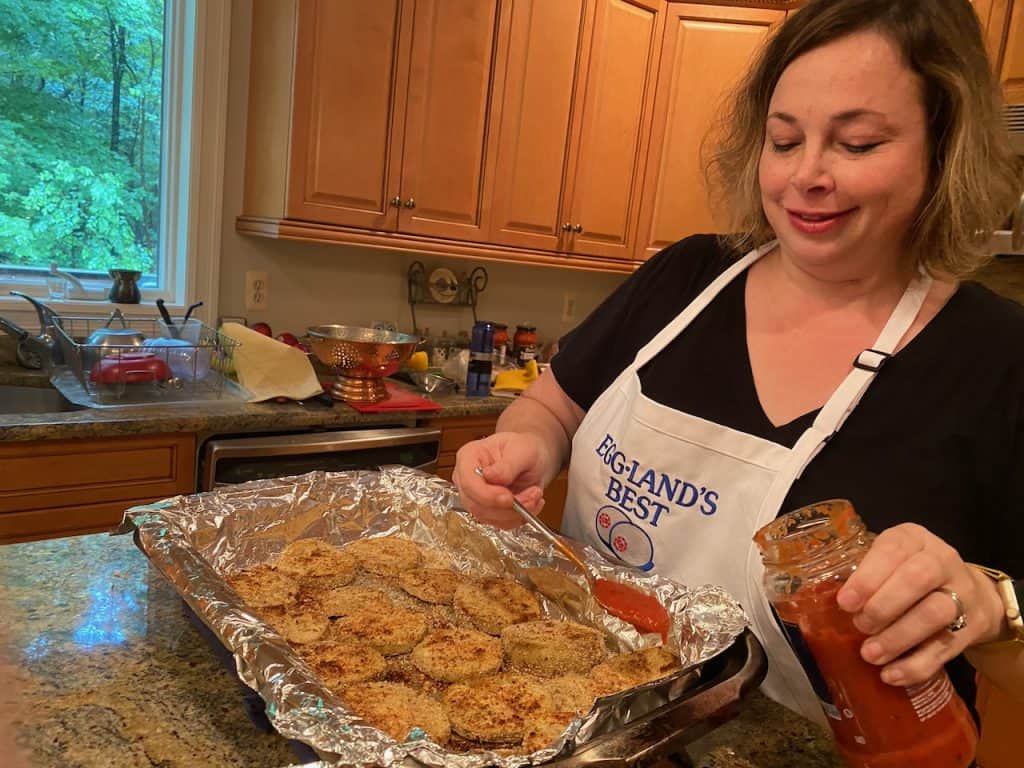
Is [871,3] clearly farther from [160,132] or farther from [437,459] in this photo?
[160,132]

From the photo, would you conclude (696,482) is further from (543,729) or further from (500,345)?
(500,345)

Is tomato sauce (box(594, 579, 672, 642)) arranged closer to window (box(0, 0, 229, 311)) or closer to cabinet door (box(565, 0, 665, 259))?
window (box(0, 0, 229, 311))

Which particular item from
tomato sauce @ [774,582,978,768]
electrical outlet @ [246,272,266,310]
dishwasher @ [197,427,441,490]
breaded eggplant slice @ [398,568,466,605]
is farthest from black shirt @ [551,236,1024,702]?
electrical outlet @ [246,272,266,310]

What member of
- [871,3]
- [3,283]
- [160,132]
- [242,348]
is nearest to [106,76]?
[160,132]

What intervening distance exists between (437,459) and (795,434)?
1.60 meters

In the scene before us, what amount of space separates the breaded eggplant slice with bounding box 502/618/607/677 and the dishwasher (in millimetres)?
1230

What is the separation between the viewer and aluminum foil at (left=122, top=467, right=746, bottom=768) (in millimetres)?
664

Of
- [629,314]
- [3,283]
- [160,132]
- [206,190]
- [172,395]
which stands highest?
[160,132]

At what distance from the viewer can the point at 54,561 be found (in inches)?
37.0

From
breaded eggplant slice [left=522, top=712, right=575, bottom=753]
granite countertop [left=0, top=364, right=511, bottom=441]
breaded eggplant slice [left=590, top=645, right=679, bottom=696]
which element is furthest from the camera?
granite countertop [left=0, top=364, right=511, bottom=441]

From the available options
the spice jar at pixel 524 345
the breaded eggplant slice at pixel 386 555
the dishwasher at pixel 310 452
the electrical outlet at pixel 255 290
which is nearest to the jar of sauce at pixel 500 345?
the spice jar at pixel 524 345

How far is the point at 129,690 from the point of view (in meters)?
0.72

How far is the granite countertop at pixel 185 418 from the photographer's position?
1.80 meters

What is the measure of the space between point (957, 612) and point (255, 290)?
2.46 m
